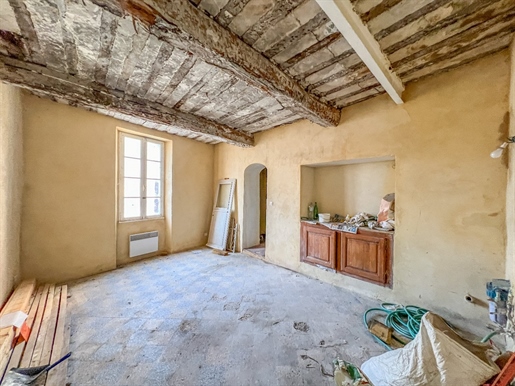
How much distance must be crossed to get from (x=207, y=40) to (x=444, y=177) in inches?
112

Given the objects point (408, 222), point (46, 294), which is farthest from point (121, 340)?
point (408, 222)

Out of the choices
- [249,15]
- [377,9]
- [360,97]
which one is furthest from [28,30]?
[360,97]

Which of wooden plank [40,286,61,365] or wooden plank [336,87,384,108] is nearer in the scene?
wooden plank [40,286,61,365]

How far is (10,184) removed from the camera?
239 cm

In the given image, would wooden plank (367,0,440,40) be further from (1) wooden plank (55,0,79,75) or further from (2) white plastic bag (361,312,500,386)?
(1) wooden plank (55,0,79,75)

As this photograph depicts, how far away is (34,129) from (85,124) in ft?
2.06

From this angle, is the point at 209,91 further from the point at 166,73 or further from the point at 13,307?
the point at 13,307

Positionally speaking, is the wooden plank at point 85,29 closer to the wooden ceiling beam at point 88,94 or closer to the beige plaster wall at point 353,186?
the wooden ceiling beam at point 88,94

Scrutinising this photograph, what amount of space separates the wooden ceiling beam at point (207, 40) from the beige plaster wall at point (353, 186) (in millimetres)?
1843

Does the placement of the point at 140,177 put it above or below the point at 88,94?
below

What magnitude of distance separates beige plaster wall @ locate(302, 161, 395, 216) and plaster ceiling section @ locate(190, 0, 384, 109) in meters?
1.30

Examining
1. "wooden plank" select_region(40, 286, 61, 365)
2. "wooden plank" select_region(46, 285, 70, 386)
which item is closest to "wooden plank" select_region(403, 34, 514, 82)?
"wooden plank" select_region(46, 285, 70, 386)

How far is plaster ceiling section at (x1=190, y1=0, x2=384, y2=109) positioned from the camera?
147 centimetres

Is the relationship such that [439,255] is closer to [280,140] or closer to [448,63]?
[448,63]
